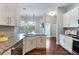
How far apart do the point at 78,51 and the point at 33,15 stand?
442 centimetres

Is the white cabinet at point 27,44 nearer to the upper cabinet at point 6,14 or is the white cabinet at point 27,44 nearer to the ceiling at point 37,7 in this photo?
the upper cabinet at point 6,14

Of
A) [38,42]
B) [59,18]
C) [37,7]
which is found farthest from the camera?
[37,7]

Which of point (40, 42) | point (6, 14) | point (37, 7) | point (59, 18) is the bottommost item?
point (40, 42)

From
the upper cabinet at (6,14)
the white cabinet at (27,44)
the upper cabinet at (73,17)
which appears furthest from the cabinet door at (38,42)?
the upper cabinet at (6,14)

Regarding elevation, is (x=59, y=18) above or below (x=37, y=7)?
below

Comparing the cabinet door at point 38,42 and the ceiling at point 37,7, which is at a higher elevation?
the ceiling at point 37,7

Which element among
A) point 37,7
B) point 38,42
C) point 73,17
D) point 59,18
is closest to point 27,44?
point 38,42

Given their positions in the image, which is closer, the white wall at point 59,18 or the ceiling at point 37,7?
the ceiling at point 37,7

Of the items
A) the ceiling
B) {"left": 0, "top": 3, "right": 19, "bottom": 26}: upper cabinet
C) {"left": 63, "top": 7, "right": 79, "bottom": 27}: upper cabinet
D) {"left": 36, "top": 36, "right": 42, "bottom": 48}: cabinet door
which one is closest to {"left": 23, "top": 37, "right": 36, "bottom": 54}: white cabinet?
{"left": 36, "top": 36, "right": 42, "bottom": 48}: cabinet door

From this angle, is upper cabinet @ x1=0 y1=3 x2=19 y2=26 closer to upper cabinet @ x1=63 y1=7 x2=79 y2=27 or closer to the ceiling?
the ceiling

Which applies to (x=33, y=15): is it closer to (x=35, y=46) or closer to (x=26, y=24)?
(x=26, y=24)

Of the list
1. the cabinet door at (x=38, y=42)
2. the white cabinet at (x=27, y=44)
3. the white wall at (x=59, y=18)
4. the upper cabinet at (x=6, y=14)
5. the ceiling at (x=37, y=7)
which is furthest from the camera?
the white wall at (x=59, y=18)

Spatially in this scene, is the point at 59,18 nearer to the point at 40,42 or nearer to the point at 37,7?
the point at 37,7

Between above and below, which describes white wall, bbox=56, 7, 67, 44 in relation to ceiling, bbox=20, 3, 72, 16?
below
